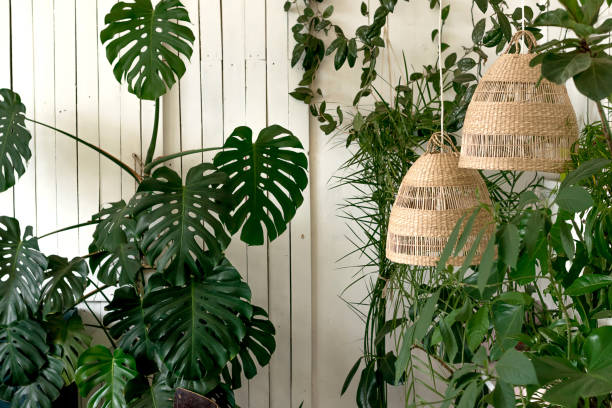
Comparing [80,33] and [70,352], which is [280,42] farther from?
[70,352]

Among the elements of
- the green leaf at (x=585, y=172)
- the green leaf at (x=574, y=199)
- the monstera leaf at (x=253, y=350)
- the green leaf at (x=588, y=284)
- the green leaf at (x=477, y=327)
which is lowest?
the monstera leaf at (x=253, y=350)

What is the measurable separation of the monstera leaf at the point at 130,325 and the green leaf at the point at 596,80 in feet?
5.59

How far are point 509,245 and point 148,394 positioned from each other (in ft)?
5.57

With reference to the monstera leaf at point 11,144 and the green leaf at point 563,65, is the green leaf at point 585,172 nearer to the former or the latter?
the green leaf at point 563,65

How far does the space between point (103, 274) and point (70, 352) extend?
29 centimetres

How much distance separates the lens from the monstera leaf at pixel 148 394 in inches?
81.3

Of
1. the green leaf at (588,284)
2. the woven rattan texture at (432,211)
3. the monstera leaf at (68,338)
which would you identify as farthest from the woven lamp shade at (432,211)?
the monstera leaf at (68,338)

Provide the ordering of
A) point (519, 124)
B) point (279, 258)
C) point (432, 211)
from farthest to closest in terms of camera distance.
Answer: point (279, 258), point (432, 211), point (519, 124)

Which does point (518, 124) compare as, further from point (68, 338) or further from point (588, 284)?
point (68, 338)

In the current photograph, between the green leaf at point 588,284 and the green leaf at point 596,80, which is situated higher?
the green leaf at point 596,80

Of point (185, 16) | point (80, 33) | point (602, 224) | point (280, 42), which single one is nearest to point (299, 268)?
point (280, 42)

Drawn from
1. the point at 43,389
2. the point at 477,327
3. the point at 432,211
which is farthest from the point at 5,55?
the point at 477,327

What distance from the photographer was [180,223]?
2.01 meters

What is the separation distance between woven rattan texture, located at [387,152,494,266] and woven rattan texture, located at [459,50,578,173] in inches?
5.2
